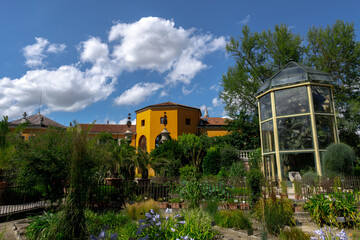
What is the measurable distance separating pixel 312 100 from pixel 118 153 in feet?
40.1

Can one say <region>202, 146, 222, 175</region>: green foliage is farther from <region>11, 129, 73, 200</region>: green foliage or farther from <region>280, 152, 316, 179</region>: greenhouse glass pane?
<region>11, 129, 73, 200</region>: green foliage

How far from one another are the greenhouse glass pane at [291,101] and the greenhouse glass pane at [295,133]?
1.59 feet

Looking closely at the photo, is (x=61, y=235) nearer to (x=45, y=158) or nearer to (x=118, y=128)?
(x=45, y=158)

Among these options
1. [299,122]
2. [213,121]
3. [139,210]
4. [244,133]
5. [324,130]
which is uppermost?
[213,121]

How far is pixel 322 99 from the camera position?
14.4 m

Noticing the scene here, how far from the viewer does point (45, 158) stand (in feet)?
24.6

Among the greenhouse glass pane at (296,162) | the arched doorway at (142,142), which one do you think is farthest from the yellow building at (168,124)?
the greenhouse glass pane at (296,162)

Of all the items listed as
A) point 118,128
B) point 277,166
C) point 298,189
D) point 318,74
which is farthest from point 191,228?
point 118,128

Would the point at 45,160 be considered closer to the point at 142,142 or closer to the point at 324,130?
the point at 324,130

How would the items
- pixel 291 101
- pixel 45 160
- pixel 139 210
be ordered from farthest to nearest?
pixel 291 101, pixel 45 160, pixel 139 210

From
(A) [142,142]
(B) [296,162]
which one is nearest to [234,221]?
(B) [296,162]

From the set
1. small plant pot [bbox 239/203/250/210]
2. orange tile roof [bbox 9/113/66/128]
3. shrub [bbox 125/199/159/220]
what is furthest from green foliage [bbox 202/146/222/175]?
orange tile roof [bbox 9/113/66/128]

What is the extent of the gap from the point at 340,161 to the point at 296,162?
106 inches

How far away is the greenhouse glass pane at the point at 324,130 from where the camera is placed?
13721 mm
